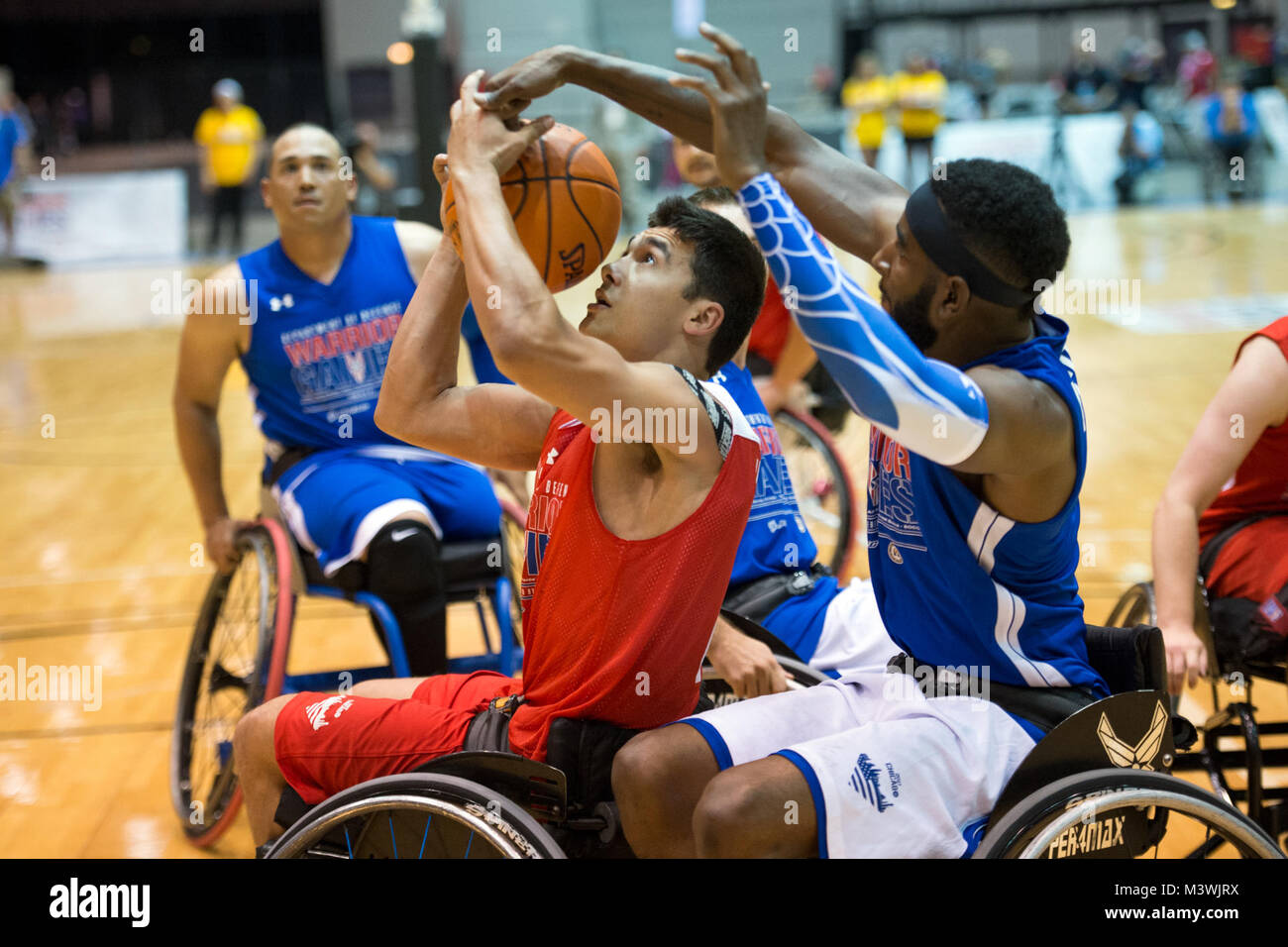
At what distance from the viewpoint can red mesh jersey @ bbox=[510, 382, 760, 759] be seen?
181 centimetres

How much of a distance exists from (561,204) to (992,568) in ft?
2.99

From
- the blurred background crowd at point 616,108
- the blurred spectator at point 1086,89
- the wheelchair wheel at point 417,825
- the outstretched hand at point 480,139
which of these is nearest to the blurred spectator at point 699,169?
the outstretched hand at point 480,139

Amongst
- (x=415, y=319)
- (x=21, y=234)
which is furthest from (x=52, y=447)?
(x=21, y=234)

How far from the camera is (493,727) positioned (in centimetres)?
196

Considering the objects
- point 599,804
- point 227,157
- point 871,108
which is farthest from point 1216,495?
point 227,157

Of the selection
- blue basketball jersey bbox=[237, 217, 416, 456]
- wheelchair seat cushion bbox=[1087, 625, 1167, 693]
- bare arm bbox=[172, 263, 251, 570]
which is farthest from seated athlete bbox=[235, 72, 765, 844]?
bare arm bbox=[172, 263, 251, 570]

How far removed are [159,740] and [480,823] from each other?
2.41m

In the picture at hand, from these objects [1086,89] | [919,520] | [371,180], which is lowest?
[919,520]

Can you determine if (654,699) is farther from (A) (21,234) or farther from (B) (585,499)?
(A) (21,234)

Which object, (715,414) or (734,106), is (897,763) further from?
(734,106)

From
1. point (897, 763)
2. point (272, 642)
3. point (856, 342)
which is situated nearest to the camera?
point (856, 342)

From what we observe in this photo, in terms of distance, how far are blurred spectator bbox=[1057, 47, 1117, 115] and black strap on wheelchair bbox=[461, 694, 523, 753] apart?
15.8 meters

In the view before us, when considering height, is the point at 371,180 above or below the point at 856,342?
above

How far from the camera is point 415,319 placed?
208cm
